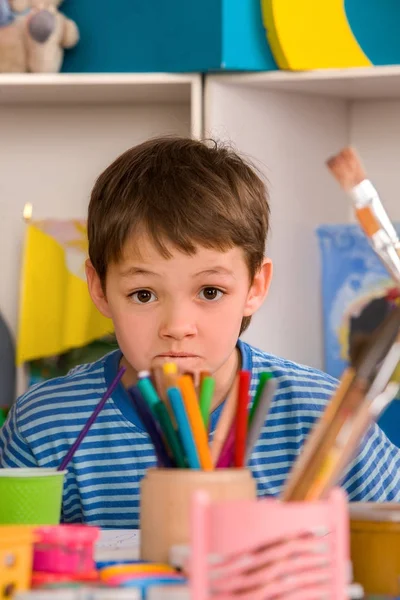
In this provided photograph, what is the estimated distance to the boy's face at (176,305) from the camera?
927mm

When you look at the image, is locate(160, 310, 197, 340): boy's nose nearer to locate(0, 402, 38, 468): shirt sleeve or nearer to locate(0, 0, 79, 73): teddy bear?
locate(0, 402, 38, 468): shirt sleeve

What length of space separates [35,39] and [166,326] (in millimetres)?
936

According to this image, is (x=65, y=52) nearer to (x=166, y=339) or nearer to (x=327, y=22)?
(x=327, y=22)

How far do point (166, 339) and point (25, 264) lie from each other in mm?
1004

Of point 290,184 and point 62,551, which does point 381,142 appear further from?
point 62,551

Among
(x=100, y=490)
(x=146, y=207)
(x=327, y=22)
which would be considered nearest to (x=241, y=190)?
(x=146, y=207)

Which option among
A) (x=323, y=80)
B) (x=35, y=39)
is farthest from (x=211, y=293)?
(x=35, y=39)

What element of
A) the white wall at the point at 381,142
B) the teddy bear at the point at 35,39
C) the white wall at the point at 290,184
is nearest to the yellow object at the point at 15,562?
the white wall at the point at 290,184

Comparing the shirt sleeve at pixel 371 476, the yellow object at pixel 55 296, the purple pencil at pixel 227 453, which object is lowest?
the purple pencil at pixel 227 453

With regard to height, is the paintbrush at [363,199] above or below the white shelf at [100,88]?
below

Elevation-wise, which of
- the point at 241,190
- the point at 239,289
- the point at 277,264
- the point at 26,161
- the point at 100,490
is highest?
the point at 26,161

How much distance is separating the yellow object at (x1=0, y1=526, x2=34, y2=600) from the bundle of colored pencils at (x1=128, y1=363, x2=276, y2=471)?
10cm

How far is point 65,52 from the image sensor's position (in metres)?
1.77

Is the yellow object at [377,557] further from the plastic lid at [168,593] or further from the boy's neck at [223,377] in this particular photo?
the boy's neck at [223,377]
